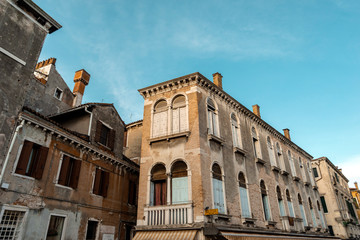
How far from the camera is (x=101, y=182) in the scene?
45.9ft

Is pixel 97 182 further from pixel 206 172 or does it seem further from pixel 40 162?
pixel 206 172

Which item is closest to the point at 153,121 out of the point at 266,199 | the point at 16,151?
the point at 16,151

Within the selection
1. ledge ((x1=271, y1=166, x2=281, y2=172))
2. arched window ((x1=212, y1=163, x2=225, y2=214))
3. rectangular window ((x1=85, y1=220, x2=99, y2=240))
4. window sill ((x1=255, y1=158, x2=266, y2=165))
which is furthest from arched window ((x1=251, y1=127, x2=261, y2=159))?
rectangular window ((x1=85, y1=220, x2=99, y2=240))

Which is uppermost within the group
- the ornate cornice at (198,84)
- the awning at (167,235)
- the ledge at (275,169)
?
the ornate cornice at (198,84)

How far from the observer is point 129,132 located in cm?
2069

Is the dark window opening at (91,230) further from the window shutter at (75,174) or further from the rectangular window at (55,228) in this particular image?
the window shutter at (75,174)

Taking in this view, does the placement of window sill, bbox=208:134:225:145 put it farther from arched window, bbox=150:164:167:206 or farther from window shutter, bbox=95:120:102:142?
window shutter, bbox=95:120:102:142

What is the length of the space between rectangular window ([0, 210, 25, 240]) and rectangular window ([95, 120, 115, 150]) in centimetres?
547

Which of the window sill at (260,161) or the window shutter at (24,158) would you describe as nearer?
the window shutter at (24,158)

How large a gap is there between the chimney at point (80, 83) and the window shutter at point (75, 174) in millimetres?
9545

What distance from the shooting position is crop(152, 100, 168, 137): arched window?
13469mm

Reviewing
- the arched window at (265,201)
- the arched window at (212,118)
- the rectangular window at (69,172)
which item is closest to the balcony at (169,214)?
the rectangular window at (69,172)

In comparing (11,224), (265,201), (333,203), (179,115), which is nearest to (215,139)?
(179,115)

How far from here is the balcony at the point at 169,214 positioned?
10773mm
